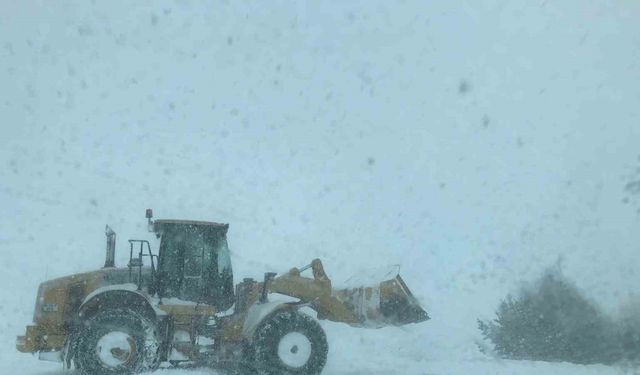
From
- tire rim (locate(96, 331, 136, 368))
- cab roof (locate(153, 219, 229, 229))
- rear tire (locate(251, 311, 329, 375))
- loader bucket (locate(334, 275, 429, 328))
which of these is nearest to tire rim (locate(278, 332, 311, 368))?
rear tire (locate(251, 311, 329, 375))

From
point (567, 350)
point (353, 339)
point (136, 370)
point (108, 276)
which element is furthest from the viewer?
point (353, 339)

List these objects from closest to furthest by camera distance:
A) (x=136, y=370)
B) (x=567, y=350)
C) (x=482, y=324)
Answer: (x=136, y=370) → (x=567, y=350) → (x=482, y=324)

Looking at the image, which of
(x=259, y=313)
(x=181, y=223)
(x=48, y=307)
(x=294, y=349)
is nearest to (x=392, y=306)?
(x=294, y=349)

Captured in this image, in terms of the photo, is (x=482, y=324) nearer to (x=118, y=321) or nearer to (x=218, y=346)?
(x=218, y=346)

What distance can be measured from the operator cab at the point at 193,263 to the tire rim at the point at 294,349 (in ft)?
3.98

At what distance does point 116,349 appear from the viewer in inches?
397

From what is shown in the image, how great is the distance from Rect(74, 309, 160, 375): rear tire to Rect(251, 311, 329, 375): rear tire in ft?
4.93

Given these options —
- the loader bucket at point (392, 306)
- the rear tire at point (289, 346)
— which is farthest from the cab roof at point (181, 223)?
the loader bucket at point (392, 306)

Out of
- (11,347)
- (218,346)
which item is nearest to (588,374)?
(218,346)

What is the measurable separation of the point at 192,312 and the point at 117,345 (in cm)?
121

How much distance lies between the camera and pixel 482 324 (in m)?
15.9

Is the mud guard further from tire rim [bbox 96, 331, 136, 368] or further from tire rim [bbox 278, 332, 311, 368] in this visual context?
tire rim [bbox 96, 331, 136, 368]

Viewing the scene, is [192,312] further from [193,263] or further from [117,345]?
[117,345]

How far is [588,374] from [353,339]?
6471 millimetres
